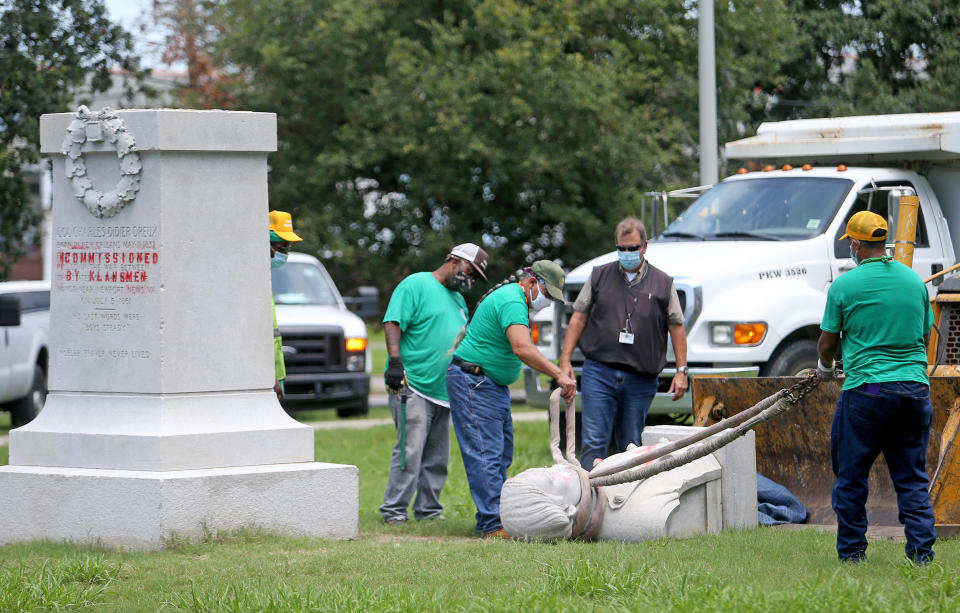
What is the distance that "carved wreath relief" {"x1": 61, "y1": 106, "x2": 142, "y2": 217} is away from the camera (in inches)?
325

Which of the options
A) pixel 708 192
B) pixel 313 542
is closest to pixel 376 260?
pixel 708 192

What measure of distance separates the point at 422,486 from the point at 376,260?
1766 cm

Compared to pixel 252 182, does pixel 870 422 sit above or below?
below

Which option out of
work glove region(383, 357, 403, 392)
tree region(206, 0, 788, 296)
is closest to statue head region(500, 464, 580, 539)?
work glove region(383, 357, 403, 392)

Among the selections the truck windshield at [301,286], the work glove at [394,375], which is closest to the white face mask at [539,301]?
the work glove at [394,375]

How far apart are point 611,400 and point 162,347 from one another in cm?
286

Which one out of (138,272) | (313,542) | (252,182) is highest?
(252,182)

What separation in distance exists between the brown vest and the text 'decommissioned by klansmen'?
2815 millimetres

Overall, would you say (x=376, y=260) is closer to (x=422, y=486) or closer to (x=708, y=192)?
(x=708, y=192)

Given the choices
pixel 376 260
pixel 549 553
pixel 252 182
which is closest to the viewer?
pixel 549 553

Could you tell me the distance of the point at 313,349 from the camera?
17.6m

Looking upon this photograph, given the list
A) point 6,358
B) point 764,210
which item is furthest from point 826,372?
point 6,358

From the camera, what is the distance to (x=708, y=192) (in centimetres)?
1291

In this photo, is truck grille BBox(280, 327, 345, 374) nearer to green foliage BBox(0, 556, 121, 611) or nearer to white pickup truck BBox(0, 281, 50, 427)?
white pickup truck BBox(0, 281, 50, 427)
